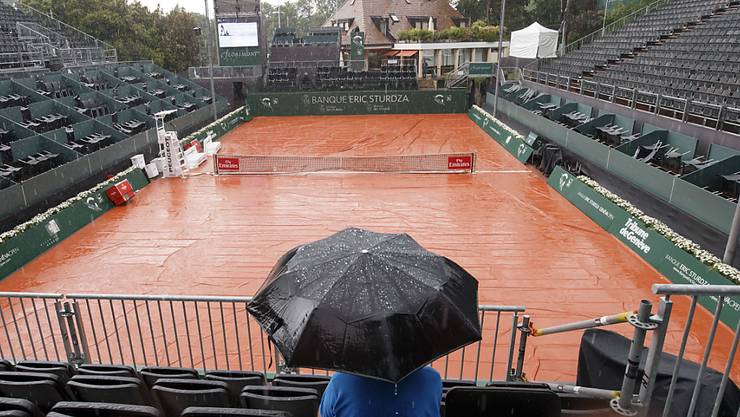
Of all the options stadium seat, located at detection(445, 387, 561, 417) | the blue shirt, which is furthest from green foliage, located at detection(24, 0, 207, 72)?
the blue shirt

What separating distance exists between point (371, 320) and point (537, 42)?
1256 inches

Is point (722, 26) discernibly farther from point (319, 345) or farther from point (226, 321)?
point (319, 345)

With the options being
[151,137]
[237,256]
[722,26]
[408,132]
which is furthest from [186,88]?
[722,26]

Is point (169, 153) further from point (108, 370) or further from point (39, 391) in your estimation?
point (39, 391)

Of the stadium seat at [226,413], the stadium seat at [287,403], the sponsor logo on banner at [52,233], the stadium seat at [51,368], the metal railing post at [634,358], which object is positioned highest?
the metal railing post at [634,358]

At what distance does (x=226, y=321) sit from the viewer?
8359 mm

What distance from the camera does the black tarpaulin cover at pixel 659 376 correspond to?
376 cm

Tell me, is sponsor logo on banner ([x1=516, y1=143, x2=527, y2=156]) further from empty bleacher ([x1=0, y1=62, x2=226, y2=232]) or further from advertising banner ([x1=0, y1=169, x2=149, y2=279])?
empty bleacher ([x1=0, y1=62, x2=226, y2=232])

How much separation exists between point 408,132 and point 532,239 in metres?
14.7

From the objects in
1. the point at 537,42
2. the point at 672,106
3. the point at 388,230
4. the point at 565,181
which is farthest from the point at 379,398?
the point at 537,42

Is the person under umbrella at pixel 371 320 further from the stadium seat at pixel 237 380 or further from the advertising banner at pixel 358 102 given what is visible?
the advertising banner at pixel 358 102

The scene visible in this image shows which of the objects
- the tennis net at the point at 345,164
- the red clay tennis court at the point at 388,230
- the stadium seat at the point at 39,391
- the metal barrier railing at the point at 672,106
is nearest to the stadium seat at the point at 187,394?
the stadium seat at the point at 39,391

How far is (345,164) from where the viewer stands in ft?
61.5

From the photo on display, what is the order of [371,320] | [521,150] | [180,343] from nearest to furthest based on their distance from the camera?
[371,320] → [180,343] → [521,150]
